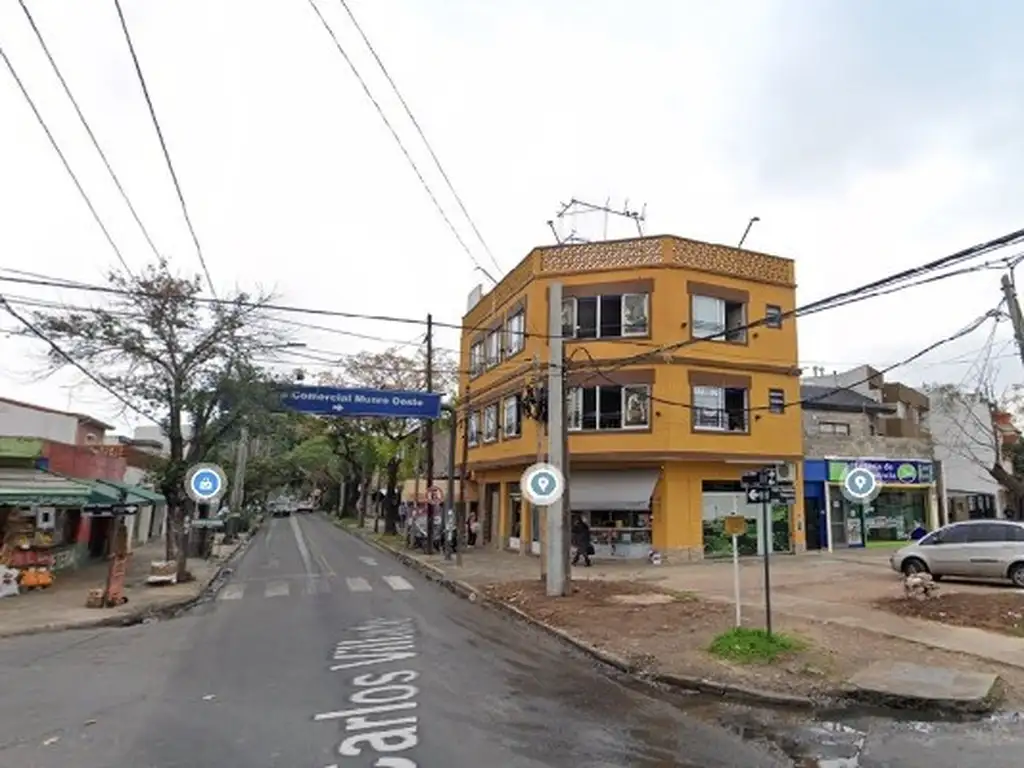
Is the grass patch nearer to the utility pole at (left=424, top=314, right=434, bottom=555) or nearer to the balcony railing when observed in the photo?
the balcony railing

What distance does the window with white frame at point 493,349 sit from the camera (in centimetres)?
3117

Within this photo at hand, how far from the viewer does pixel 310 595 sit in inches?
686

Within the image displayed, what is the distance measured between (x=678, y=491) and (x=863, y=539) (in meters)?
9.90

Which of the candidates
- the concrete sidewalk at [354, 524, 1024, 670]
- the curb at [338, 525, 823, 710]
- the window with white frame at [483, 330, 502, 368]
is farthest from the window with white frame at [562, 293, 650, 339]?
the curb at [338, 525, 823, 710]

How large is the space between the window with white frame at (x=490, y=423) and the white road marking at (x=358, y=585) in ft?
37.9

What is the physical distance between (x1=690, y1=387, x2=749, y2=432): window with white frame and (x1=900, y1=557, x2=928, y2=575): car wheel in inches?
313

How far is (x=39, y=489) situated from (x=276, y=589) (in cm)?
596

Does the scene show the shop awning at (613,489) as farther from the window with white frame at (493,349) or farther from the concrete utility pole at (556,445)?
the concrete utility pole at (556,445)

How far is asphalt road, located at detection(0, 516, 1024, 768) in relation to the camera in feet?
20.0

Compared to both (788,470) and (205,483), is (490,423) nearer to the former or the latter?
(788,470)

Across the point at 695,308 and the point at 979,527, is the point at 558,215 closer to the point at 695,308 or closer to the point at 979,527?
the point at 695,308

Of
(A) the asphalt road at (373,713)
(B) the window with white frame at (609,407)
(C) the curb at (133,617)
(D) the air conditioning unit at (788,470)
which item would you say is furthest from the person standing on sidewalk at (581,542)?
(A) the asphalt road at (373,713)

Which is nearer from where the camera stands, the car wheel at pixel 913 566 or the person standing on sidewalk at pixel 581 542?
the car wheel at pixel 913 566

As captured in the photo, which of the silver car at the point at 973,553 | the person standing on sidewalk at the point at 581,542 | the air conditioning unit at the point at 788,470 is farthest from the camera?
the air conditioning unit at the point at 788,470
